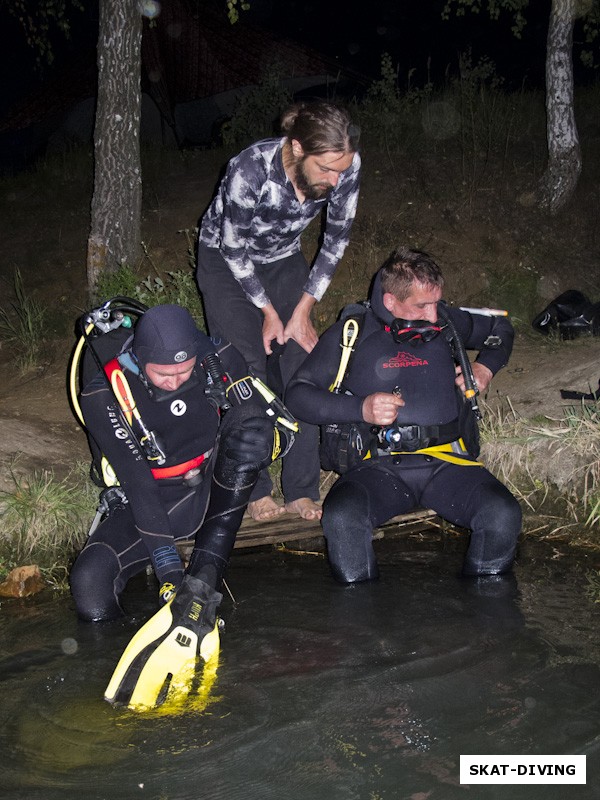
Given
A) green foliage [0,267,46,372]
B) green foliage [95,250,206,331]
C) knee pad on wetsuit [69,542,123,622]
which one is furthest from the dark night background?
knee pad on wetsuit [69,542,123,622]

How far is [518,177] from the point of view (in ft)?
29.0

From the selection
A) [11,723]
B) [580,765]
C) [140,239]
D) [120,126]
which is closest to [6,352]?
[140,239]

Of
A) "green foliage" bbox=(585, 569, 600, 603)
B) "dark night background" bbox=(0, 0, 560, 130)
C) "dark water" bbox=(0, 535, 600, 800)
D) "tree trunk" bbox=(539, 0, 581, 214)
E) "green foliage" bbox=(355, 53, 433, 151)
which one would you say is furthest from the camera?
"dark night background" bbox=(0, 0, 560, 130)

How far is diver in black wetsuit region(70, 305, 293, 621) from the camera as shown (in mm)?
4047

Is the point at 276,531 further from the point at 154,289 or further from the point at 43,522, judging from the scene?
the point at 154,289

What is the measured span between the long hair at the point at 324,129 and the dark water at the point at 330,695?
2192 mm

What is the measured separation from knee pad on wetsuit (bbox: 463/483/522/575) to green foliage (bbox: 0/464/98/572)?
222 cm

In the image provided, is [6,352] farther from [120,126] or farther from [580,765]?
[580,765]

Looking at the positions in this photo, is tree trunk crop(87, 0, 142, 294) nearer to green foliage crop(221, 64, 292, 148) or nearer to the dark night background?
green foliage crop(221, 64, 292, 148)

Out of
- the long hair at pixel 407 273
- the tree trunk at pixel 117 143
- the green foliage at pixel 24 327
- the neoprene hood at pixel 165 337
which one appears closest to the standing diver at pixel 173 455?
the neoprene hood at pixel 165 337

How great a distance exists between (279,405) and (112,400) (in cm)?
82

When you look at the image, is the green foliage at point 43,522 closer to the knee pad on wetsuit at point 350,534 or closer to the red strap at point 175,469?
the red strap at point 175,469

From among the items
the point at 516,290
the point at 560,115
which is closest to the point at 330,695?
the point at 516,290

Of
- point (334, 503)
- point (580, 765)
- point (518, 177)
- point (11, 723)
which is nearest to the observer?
point (580, 765)
